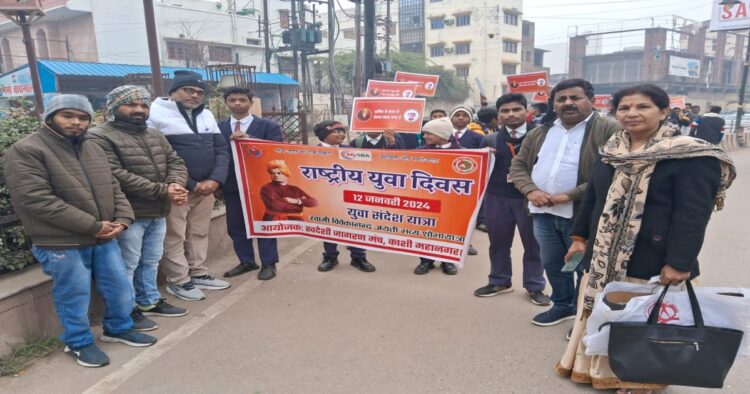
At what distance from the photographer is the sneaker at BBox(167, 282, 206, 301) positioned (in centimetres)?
399

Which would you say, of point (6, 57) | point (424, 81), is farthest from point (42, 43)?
point (424, 81)

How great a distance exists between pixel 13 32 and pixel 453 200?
35.4 metres

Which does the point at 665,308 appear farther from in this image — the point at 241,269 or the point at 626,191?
the point at 241,269

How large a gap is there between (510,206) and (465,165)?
0.50 metres

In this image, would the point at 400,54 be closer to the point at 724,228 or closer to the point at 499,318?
the point at 724,228

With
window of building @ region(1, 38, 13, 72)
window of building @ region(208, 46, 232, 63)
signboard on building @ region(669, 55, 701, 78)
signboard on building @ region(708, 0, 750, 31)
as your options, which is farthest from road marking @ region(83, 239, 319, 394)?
signboard on building @ region(669, 55, 701, 78)

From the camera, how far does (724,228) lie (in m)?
6.18

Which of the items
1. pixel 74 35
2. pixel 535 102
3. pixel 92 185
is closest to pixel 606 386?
pixel 92 185

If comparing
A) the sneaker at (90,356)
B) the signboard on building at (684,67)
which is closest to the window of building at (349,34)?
the signboard on building at (684,67)

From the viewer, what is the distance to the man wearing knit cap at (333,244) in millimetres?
4570

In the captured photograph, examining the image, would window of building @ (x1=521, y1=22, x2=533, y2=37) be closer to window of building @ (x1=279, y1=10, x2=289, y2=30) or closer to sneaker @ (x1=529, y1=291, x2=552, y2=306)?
window of building @ (x1=279, y1=10, x2=289, y2=30)

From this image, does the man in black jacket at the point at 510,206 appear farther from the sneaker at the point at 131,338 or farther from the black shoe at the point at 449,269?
the sneaker at the point at 131,338

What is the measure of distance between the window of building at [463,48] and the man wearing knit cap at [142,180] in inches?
1756

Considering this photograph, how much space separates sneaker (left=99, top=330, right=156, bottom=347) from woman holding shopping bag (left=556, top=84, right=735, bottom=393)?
271 centimetres
